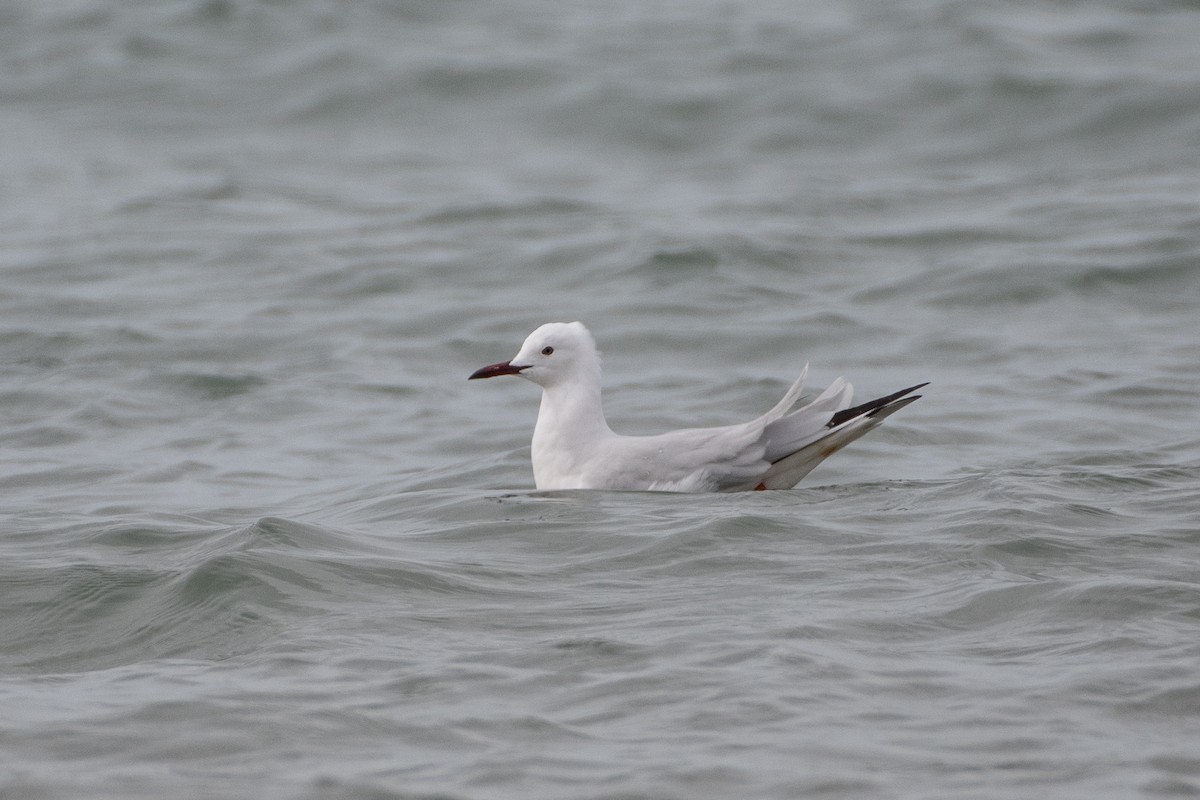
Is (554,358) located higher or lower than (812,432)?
higher

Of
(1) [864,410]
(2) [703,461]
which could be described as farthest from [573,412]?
(1) [864,410]

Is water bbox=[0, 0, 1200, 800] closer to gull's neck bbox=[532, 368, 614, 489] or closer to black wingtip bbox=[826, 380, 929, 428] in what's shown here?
gull's neck bbox=[532, 368, 614, 489]

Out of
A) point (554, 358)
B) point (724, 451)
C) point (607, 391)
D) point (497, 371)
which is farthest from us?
point (607, 391)

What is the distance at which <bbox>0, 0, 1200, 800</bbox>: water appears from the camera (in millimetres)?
4293

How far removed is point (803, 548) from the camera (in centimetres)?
588

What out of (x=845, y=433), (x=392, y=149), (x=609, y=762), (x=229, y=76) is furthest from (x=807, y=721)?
(x=229, y=76)

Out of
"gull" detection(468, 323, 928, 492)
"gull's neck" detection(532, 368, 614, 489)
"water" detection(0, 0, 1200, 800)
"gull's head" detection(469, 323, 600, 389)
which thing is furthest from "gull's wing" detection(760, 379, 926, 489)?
"gull's head" detection(469, 323, 600, 389)

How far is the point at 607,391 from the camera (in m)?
9.44

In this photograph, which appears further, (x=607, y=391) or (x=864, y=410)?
(x=607, y=391)

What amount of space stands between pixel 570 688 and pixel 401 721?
468 millimetres

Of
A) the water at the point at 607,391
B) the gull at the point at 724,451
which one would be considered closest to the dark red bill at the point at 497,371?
the gull at the point at 724,451

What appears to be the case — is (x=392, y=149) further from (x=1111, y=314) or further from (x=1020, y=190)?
→ (x=1111, y=314)

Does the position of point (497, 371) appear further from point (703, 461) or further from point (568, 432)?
point (703, 461)

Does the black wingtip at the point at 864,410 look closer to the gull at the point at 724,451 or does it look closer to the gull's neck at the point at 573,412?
the gull at the point at 724,451
